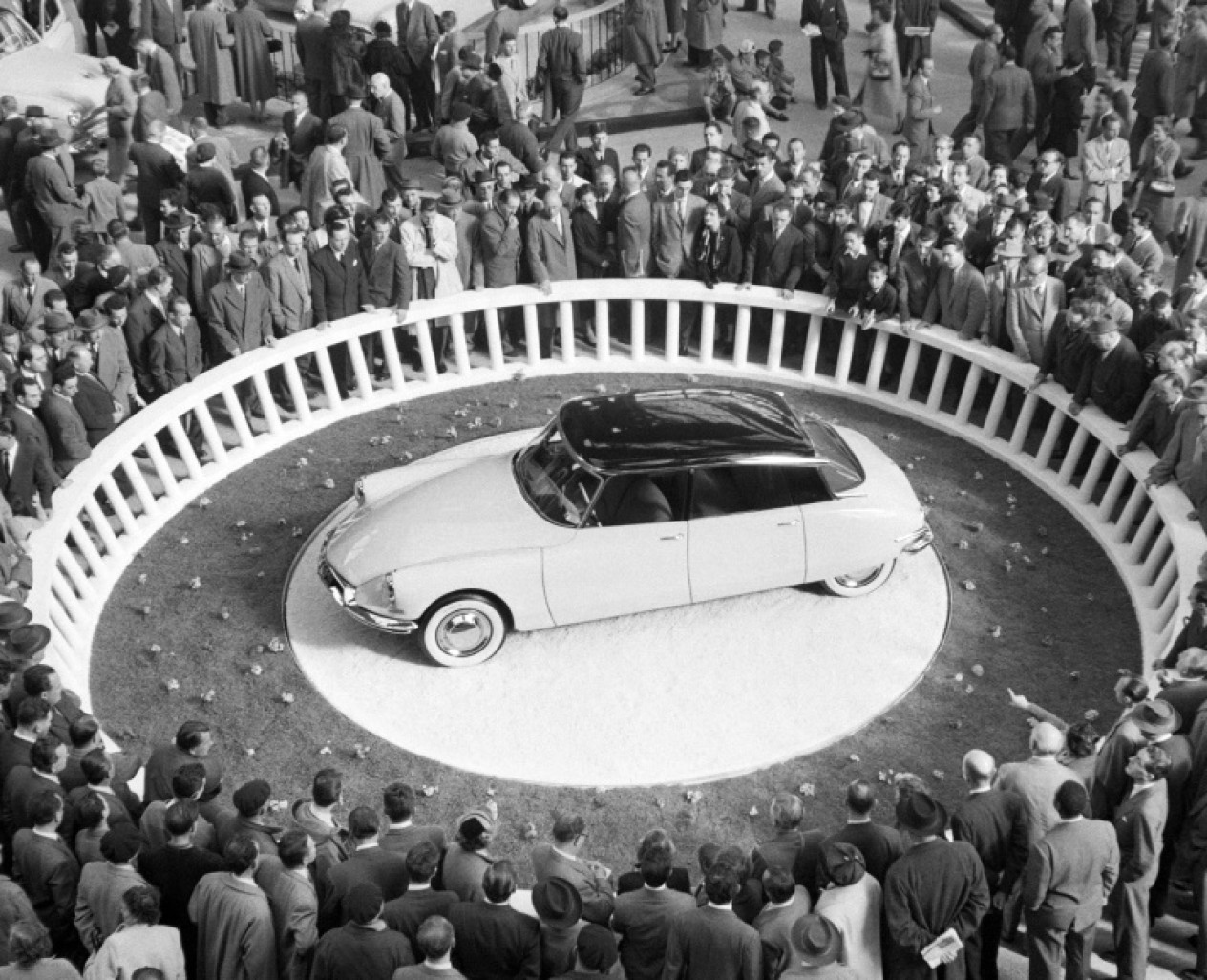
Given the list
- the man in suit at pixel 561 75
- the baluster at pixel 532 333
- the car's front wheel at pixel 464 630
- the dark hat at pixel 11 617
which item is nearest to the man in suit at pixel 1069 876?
the car's front wheel at pixel 464 630

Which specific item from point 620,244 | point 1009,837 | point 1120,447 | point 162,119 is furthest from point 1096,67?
point 1009,837

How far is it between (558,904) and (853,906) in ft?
5.49

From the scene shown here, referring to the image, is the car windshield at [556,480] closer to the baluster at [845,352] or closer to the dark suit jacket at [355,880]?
the dark suit jacket at [355,880]

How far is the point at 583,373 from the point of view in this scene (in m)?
16.9

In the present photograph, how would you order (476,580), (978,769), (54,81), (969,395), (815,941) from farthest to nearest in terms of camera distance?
(54,81) < (969,395) < (476,580) < (978,769) < (815,941)

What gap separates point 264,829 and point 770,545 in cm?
495

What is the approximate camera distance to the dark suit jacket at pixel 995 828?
9359 mm

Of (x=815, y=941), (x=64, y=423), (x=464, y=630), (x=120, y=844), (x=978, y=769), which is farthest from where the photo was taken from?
(x=64, y=423)

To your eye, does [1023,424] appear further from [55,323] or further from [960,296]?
[55,323]

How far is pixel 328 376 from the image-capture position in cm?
1598

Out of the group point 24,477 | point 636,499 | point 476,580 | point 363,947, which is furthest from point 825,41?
point 363,947

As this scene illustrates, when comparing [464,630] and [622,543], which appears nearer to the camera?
[622,543]

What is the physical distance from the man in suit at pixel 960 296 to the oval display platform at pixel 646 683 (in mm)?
3214

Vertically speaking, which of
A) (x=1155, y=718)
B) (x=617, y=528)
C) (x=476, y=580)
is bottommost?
(x=476, y=580)
